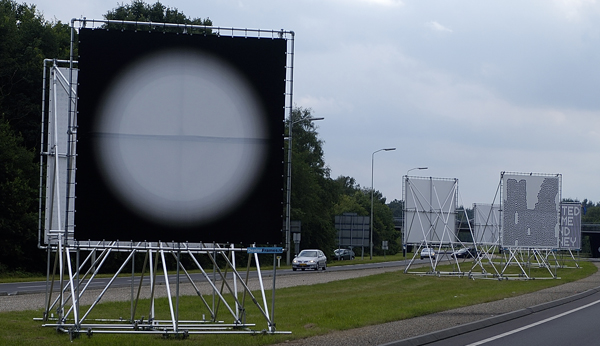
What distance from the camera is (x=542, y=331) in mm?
14773

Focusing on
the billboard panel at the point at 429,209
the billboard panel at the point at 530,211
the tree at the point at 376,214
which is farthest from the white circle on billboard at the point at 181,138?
the tree at the point at 376,214

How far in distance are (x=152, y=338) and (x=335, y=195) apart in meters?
73.2

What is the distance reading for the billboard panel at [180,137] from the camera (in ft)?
38.7

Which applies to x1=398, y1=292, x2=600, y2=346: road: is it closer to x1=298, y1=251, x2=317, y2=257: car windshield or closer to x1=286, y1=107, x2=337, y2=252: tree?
x1=298, y1=251, x2=317, y2=257: car windshield

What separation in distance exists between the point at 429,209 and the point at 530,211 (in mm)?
5368

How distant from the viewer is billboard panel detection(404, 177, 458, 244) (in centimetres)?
3869

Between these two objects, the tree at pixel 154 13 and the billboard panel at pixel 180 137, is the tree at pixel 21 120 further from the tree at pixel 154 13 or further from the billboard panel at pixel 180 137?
the billboard panel at pixel 180 137

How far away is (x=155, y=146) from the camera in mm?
11906

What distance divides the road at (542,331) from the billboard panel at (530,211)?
15397mm

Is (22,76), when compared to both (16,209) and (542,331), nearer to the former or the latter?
(16,209)

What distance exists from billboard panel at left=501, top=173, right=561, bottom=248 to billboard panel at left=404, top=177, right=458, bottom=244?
13.8 feet

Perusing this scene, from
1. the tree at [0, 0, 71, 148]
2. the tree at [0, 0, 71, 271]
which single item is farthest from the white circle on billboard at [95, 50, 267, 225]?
the tree at [0, 0, 71, 148]

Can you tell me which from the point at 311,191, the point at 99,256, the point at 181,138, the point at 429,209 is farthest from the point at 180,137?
the point at 311,191

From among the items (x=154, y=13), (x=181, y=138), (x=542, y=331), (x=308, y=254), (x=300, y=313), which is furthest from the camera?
(x=154, y=13)
